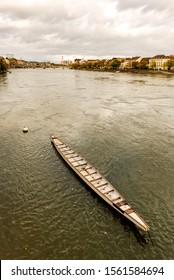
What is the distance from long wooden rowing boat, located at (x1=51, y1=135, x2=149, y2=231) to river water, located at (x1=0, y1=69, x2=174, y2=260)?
1025 millimetres

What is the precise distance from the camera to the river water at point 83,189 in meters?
21.9

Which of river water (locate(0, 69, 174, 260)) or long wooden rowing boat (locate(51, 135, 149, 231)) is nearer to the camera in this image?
river water (locate(0, 69, 174, 260))

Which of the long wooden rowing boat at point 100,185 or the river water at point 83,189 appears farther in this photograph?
the long wooden rowing boat at point 100,185

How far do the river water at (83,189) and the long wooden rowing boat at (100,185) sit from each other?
102 centimetres

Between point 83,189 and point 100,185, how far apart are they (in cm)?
233

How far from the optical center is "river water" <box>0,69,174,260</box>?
2189cm

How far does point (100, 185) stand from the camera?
28.2 metres

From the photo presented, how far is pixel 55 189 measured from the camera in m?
29.5

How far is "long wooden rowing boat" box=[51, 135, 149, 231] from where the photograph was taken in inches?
923

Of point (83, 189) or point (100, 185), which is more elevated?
point (100, 185)

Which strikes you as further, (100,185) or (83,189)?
(83,189)

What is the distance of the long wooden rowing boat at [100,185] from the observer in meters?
23.4
